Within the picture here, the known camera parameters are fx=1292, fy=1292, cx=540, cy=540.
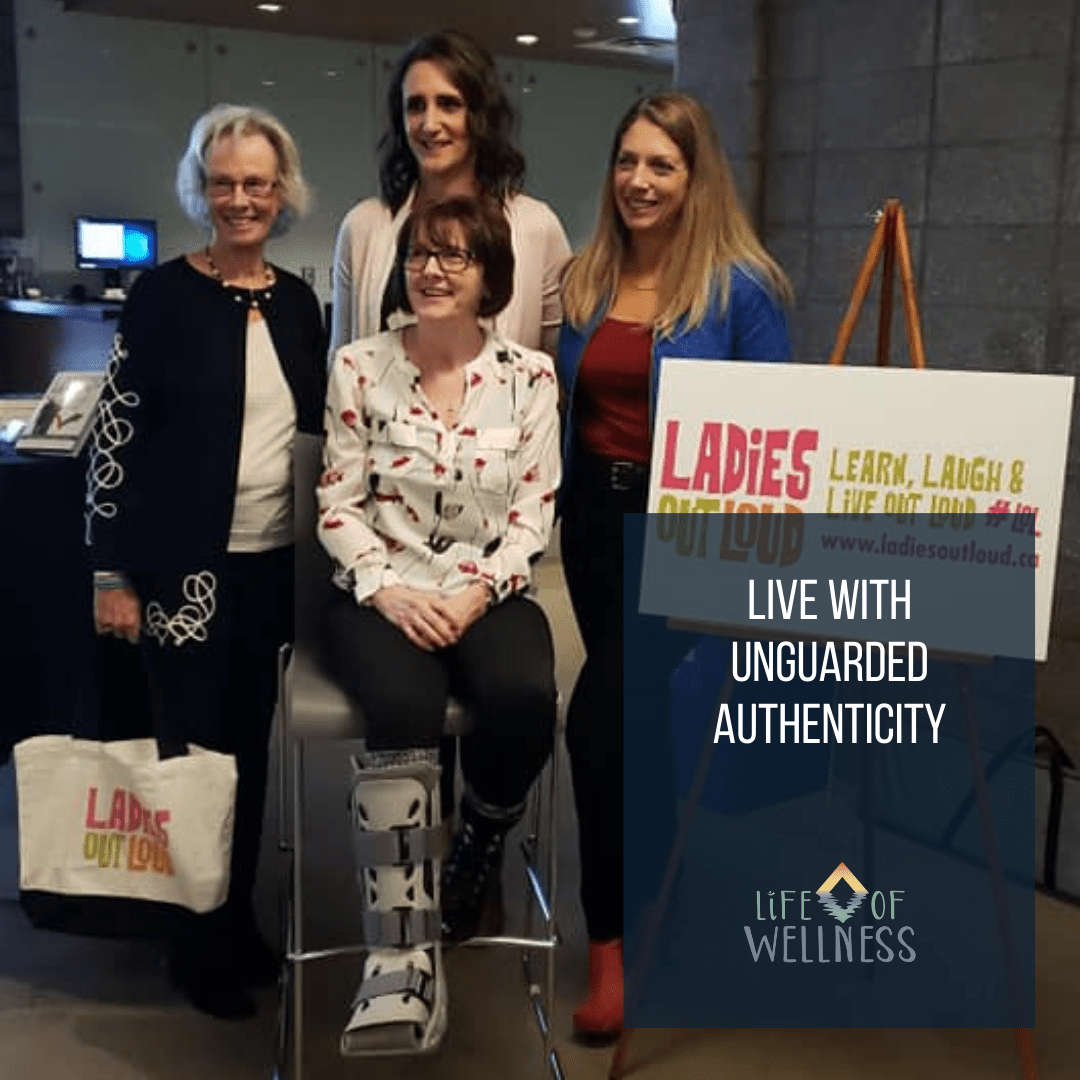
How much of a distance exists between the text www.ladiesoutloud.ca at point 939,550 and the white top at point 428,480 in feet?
1.43

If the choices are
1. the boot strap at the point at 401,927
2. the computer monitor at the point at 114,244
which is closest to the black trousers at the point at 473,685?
the boot strap at the point at 401,927

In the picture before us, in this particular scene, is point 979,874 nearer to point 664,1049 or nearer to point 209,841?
point 664,1049

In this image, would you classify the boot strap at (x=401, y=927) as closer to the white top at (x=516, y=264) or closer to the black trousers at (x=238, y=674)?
the black trousers at (x=238, y=674)

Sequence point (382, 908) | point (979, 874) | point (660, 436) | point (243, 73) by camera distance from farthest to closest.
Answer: point (243, 73)
point (979, 874)
point (660, 436)
point (382, 908)

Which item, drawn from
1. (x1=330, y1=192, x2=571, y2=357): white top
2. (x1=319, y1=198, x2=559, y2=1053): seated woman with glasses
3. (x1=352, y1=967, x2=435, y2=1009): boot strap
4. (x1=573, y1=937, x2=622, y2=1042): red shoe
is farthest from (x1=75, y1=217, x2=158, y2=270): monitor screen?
(x1=352, y1=967, x2=435, y2=1009): boot strap

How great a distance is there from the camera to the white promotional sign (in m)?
1.77

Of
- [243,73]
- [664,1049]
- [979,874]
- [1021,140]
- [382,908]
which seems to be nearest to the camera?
[382,908]

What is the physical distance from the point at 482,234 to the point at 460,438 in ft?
0.97

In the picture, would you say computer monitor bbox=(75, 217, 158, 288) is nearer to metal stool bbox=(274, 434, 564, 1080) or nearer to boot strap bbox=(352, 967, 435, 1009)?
metal stool bbox=(274, 434, 564, 1080)

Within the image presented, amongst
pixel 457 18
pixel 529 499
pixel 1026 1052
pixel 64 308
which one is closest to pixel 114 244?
pixel 64 308

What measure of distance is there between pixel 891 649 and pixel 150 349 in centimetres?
116

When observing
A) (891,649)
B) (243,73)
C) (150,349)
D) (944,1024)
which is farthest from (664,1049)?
(243,73)

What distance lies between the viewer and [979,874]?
2.58m

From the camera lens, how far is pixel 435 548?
1901mm
